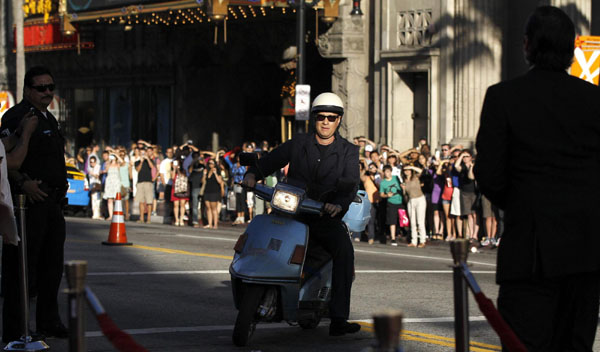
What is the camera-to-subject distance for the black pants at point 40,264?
323 inches

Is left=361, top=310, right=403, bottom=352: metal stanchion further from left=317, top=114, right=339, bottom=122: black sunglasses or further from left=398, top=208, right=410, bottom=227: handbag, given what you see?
left=398, top=208, right=410, bottom=227: handbag

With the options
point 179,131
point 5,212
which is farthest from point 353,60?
point 5,212

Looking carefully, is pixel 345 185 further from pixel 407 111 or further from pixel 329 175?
pixel 407 111

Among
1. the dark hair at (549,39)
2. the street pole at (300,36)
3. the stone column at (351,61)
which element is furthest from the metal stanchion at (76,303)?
the stone column at (351,61)

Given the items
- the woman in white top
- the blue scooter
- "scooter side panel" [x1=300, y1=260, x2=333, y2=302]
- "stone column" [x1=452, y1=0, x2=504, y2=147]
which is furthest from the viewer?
the woman in white top

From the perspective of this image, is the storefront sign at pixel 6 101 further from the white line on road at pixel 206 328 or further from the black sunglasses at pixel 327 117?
the black sunglasses at pixel 327 117

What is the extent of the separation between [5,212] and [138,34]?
116ft

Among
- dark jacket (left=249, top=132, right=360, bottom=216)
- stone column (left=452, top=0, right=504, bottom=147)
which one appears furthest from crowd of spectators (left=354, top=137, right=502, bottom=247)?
dark jacket (left=249, top=132, right=360, bottom=216)

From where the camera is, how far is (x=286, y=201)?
27.8ft

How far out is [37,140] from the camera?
8383mm

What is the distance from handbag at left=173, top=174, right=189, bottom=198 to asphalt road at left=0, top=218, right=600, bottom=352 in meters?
6.53

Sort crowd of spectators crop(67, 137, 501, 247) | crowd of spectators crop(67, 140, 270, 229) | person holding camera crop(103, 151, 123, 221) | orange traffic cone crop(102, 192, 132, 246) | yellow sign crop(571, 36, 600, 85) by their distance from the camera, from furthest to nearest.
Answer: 1. person holding camera crop(103, 151, 123, 221)
2. crowd of spectators crop(67, 140, 270, 229)
3. crowd of spectators crop(67, 137, 501, 247)
4. orange traffic cone crop(102, 192, 132, 246)
5. yellow sign crop(571, 36, 600, 85)

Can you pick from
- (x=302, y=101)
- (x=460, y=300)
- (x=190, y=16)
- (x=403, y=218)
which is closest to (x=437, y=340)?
(x=460, y=300)

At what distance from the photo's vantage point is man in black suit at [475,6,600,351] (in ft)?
15.7
